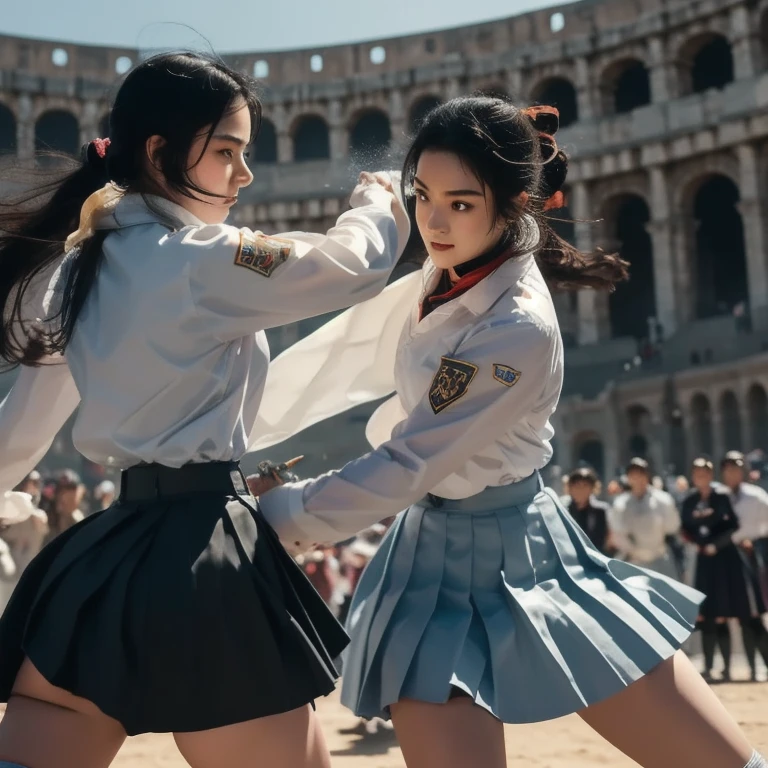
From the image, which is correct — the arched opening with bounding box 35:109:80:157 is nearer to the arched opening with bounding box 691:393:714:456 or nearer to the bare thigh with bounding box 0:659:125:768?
the arched opening with bounding box 691:393:714:456

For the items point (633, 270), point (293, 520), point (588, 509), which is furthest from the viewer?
point (633, 270)

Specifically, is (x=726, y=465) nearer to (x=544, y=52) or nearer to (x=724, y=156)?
(x=724, y=156)

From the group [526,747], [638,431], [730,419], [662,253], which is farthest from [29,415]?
[662,253]

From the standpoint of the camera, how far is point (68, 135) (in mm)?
37562

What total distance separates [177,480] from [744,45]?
97.3 ft

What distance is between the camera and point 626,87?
33.0 m

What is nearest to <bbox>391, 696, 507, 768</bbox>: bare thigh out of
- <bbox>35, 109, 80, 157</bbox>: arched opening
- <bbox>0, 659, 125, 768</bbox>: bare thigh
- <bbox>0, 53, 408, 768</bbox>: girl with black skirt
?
<bbox>0, 53, 408, 768</bbox>: girl with black skirt

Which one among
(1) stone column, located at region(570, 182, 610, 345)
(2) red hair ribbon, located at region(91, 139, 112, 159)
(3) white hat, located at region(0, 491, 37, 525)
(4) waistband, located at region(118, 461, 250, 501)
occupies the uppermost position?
(1) stone column, located at region(570, 182, 610, 345)

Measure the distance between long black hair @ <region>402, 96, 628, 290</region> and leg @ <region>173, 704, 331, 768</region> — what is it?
1301 mm

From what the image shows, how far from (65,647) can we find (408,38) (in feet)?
118

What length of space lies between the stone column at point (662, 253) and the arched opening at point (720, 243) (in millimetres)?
1442

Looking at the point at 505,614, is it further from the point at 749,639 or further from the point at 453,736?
the point at 749,639

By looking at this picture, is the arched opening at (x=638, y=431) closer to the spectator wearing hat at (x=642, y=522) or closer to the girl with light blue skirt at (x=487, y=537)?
the spectator wearing hat at (x=642, y=522)

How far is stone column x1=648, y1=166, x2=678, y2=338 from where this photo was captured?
2934 cm
